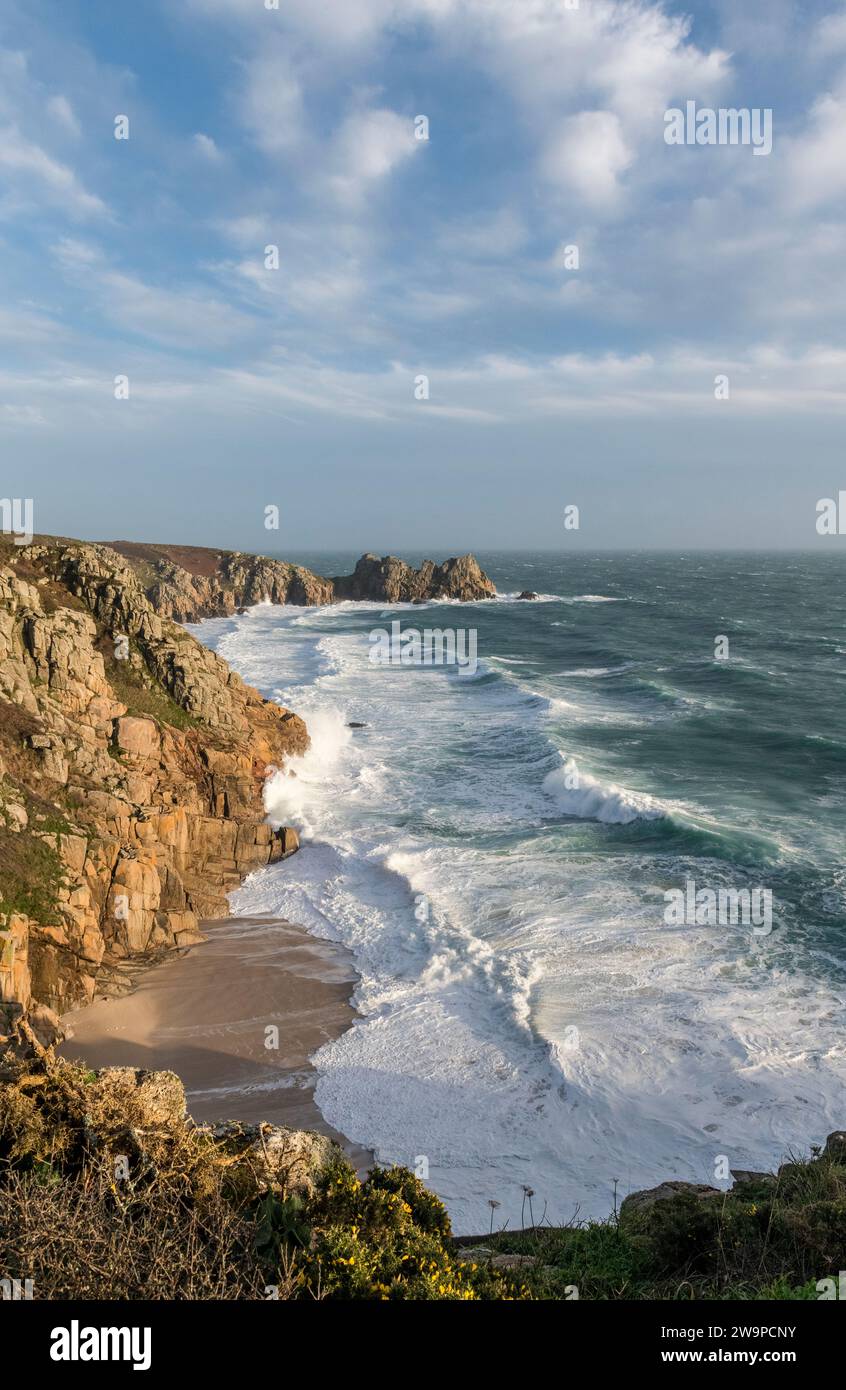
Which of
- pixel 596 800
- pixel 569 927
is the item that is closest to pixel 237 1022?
pixel 569 927

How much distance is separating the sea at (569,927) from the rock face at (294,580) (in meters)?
60.6

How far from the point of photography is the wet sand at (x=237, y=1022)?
46.6ft

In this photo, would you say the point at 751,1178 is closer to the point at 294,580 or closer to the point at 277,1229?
the point at 277,1229

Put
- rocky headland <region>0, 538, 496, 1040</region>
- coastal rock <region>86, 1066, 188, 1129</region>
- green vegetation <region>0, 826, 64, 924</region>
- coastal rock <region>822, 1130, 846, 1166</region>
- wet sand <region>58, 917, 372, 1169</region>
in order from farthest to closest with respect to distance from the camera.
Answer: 1. rocky headland <region>0, 538, 496, 1040</region>
2. green vegetation <region>0, 826, 64, 924</region>
3. wet sand <region>58, 917, 372, 1169</region>
4. coastal rock <region>822, 1130, 846, 1166</region>
5. coastal rock <region>86, 1066, 188, 1129</region>

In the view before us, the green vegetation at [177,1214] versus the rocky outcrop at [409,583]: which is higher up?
the rocky outcrop at [409,583]

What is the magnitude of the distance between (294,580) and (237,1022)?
3764 inches

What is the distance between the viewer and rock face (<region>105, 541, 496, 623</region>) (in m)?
103

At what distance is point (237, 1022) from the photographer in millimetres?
16672

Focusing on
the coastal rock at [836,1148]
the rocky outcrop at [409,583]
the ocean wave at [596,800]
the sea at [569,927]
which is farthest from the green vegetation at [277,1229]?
the rocky outcrop at [409,583]

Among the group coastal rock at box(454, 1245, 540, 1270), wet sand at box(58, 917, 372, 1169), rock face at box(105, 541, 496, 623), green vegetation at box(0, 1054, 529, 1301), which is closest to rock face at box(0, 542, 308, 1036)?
wet sand at box(58, 917, 372, 1169)

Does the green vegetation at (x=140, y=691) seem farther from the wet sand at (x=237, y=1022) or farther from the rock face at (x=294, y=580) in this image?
the rock face at (x=294, y=580)

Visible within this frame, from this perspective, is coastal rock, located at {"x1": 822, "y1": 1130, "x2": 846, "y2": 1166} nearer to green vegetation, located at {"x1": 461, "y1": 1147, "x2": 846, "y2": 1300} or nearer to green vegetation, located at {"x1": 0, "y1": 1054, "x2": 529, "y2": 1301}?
green vegetation, located at {"x1": 461, "y1": 1147, "x2": 846, "y2": 1300}

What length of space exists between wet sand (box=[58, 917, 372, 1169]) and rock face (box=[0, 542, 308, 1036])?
0.95m

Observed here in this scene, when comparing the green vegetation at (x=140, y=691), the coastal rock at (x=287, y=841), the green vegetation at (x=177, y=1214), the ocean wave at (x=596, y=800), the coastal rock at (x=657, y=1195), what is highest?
the green vegetation at (x=140, y=691)
